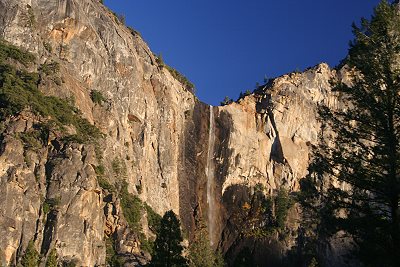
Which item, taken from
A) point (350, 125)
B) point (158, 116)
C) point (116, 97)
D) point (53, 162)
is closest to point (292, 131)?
point (158, 116)

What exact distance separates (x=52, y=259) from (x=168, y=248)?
907 inches

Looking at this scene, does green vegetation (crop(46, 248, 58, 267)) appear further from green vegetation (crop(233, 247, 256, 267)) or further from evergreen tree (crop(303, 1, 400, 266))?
evergreen tree (crop(303, 1, 400, 266))

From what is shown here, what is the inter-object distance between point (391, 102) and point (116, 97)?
211ft

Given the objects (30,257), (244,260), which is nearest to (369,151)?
(244,260)

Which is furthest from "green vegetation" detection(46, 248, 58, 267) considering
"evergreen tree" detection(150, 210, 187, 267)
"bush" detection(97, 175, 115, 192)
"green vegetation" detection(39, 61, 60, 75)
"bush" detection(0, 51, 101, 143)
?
"green vegetation" detection(39, 61, 60, 75)

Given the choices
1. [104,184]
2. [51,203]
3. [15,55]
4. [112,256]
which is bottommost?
[112,256]

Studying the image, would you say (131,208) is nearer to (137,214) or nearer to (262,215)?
(137,214)

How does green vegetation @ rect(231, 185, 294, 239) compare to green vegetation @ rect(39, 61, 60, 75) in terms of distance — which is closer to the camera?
green vegetation @ rect(39, 61, 60, 75)

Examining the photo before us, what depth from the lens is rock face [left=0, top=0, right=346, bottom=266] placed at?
58094mm

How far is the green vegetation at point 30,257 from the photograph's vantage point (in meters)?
52.3

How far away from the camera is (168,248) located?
33906mm

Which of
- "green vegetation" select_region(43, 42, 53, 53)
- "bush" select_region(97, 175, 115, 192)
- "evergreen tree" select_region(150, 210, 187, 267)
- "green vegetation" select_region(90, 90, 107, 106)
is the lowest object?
"evergreen tree" select_region(150, 210, 187, 267)

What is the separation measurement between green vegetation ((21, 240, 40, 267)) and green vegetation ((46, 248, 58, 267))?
0.96 metres

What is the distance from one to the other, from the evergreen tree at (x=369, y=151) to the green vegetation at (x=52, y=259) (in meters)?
38.8
